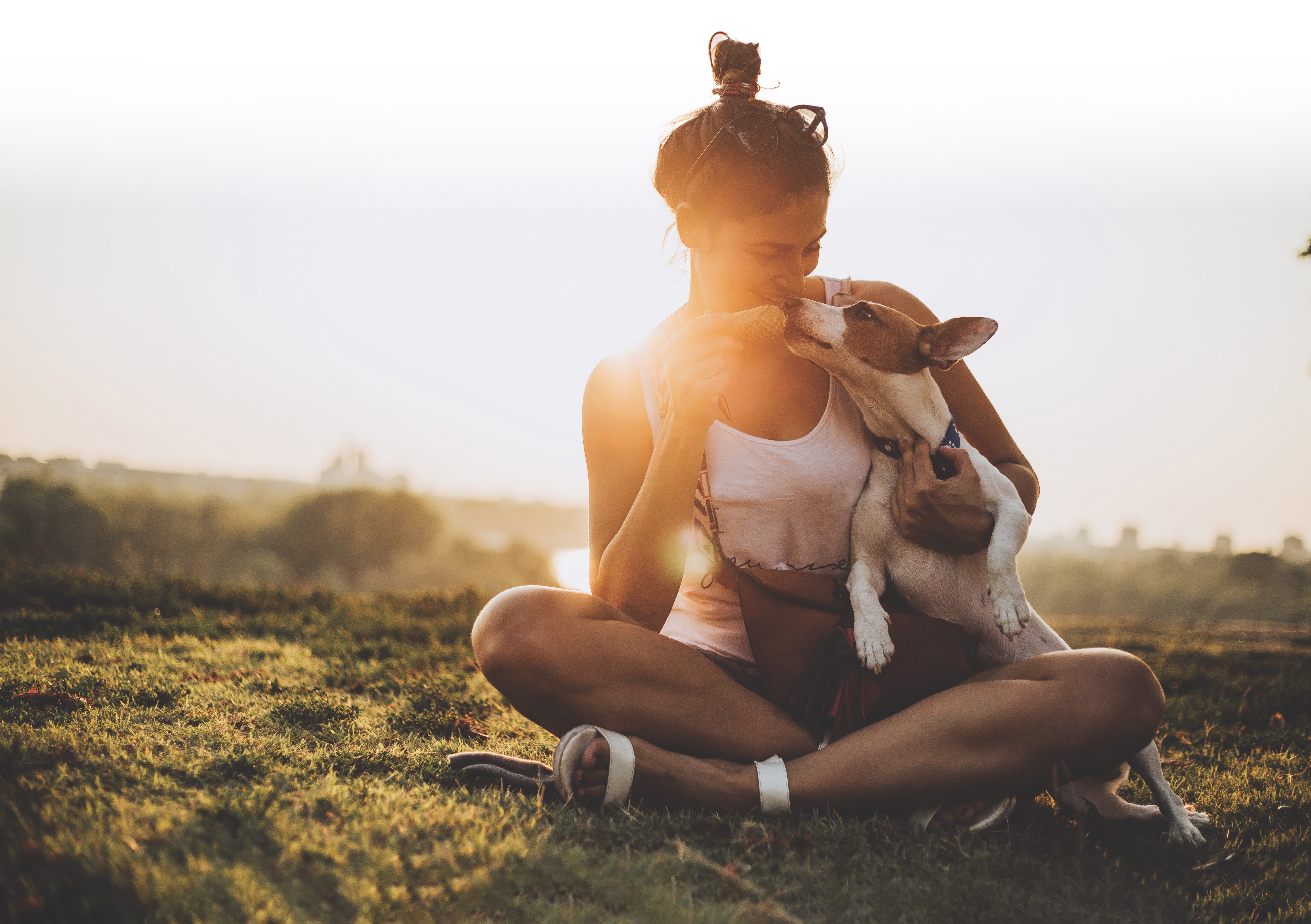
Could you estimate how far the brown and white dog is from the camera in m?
2.60

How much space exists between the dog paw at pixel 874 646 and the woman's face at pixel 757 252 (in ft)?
3.55

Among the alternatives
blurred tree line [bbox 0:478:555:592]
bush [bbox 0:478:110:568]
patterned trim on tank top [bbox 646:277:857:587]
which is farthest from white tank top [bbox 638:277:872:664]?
blurred tree line [bbox 0:478:555:592]

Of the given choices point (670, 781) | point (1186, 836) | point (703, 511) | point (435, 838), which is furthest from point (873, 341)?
point (435, 838)

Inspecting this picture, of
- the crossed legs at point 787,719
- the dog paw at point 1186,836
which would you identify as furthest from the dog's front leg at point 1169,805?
the crossed legs at point 787,719

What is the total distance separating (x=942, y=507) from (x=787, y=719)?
31.8 inches

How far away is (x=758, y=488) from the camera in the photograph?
2.57 metres

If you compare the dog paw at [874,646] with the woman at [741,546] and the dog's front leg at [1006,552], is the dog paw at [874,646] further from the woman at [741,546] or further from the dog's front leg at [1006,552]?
the dog's front leg at [1006,552]

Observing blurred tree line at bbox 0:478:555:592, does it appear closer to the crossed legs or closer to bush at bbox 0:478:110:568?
bush at bbox 0:478:110:568

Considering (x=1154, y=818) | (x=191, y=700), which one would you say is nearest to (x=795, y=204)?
(x=1154, y=818)

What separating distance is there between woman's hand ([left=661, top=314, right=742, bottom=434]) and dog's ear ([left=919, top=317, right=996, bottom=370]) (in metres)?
→ 0.76

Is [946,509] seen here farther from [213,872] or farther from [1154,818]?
[213,872]

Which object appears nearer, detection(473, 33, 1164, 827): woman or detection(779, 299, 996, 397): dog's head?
detection(473, 33, 1164, 827): woman

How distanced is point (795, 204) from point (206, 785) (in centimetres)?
225

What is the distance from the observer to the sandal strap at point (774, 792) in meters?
2.16
